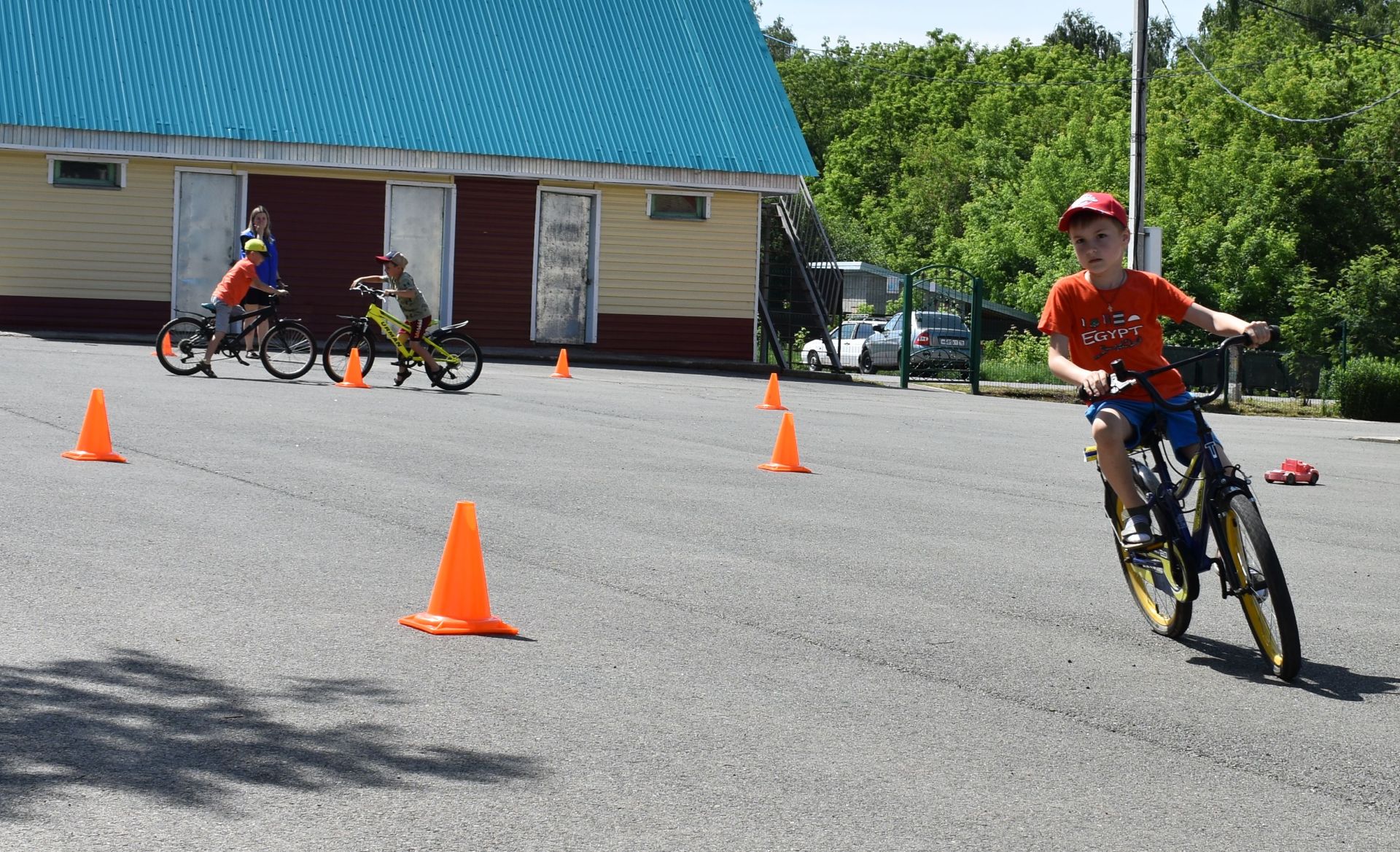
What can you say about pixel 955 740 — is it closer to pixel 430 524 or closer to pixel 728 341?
pixel 430 524

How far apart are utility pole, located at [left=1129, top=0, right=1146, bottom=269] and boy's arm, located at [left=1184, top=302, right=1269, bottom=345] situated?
767 inches

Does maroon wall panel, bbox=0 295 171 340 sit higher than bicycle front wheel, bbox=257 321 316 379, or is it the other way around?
maroon wall panel, bbox=0 295 171 340

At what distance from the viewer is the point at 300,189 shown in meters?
28.4

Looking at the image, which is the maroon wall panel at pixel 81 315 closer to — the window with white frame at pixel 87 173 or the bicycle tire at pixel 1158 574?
the window with white frame at pixel 87 173

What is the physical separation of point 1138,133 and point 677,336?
28.7ft

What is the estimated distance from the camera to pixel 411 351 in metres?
19.7

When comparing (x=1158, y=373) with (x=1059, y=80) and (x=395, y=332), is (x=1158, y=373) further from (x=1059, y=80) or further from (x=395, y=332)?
(x=1059, y=80)

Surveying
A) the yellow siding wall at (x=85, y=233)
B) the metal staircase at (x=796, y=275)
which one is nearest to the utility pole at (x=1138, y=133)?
the metal staircase at (x=796, y=275)

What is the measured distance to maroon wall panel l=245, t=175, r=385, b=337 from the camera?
92.8ft

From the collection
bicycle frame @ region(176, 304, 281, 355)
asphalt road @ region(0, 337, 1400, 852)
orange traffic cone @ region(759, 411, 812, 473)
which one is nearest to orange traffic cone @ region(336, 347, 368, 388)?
bicycle frame @ region(176, 304, 281, 355)

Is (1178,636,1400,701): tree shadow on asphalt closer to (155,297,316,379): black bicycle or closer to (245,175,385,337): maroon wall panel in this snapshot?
(155,297,316,379): black bicycle

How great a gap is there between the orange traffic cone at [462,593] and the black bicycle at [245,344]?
42.9 feet

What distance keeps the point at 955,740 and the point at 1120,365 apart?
1871mm

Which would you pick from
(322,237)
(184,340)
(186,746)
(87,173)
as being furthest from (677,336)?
(186,746)
